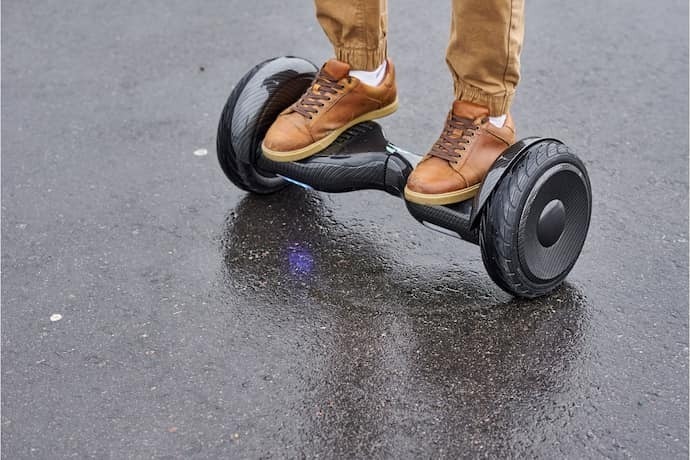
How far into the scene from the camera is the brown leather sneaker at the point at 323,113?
291cm

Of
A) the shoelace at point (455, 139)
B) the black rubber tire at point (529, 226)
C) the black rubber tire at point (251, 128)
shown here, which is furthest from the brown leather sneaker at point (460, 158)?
the black rubber tire at point (251, 128)

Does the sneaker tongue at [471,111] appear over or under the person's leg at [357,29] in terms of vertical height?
under

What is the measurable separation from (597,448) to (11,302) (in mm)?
1772

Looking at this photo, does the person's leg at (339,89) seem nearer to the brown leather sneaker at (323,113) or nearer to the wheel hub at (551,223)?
the brown leather sneaker at (323,113)

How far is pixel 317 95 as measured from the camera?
2977mm

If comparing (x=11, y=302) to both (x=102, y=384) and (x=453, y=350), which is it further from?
(x=453, y=350)

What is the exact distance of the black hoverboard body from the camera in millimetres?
2553

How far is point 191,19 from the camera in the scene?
4.65 meters

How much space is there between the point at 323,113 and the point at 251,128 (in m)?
0.25

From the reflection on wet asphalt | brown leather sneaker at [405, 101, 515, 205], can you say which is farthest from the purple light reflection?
brown leather sneaker at [405, 101, 515, 205]

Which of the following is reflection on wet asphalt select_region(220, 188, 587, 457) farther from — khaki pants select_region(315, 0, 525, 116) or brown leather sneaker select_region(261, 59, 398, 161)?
khaki pants select_region(315, 0, 525, 116)

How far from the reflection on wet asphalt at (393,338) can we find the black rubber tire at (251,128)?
0.53 ft

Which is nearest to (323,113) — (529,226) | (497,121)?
(497,121)

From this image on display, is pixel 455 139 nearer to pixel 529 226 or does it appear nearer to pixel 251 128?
pixel 529 226
